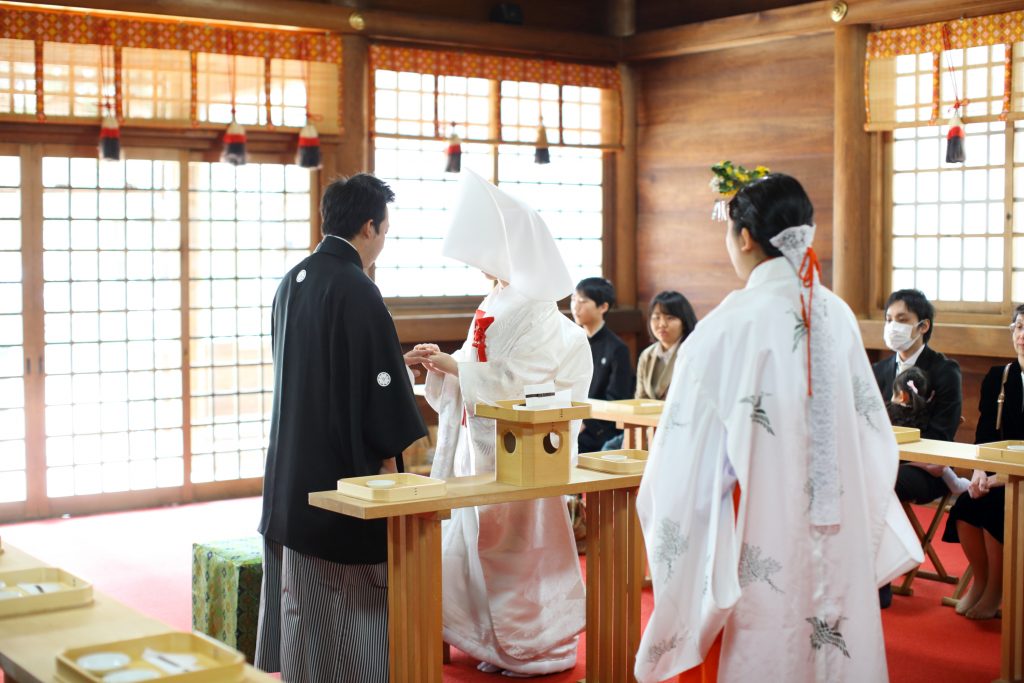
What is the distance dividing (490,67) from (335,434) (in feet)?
15.6

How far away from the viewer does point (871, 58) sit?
22.3 ft

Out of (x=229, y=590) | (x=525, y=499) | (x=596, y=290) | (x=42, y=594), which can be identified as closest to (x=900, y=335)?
(x=596, y=290)

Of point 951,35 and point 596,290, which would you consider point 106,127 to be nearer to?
point 596,290

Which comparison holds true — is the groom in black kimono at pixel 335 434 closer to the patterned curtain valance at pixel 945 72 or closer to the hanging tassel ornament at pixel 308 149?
the hanging tassel ornament at pixel 308 149

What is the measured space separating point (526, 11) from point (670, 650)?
6050 mm

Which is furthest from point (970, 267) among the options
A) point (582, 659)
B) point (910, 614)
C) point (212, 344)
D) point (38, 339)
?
point (38, 339)

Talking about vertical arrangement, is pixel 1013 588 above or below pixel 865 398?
below

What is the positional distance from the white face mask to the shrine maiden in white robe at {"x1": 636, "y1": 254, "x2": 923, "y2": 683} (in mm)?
2498

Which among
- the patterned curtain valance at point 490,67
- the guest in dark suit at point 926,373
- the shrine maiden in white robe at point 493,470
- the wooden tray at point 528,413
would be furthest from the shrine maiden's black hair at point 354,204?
the patterned curtain valance at point 490,67

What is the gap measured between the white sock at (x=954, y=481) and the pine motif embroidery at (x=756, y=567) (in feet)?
8.43

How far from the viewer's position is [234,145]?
6629 mm

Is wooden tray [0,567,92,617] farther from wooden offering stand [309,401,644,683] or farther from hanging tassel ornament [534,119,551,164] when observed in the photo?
hanging tassel ornament [534,119,551,164]

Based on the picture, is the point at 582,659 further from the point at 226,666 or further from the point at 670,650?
the point at 226,666

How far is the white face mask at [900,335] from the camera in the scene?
518cm
